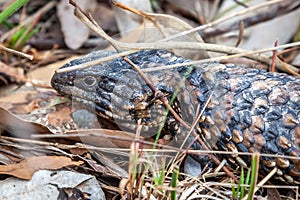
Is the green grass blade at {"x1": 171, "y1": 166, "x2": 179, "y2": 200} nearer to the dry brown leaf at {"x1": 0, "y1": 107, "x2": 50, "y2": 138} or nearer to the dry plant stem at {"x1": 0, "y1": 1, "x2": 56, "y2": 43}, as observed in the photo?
the dry brown leaf at {"x1": 0, "y1": 107, "x2": 50, "y2": 138}

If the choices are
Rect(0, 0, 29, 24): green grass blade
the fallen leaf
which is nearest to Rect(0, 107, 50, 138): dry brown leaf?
the fallen leaf

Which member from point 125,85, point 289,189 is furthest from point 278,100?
point 125,85

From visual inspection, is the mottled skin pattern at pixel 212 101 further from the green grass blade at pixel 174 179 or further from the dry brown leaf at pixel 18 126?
the green grass blade at pixel 174 179

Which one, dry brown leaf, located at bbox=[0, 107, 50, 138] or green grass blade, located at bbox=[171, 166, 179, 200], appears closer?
green grass blade, located at bbox=[171, 166, 179, 200]

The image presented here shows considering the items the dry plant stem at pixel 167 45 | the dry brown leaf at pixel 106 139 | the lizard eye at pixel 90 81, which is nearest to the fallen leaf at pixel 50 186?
the dry brown leaf at pixel 106 139

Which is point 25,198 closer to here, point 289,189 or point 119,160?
point 119,160

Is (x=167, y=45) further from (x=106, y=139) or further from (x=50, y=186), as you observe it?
(x=50, y=186)

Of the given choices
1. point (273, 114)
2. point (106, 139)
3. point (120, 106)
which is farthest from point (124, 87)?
point (273, 114)
